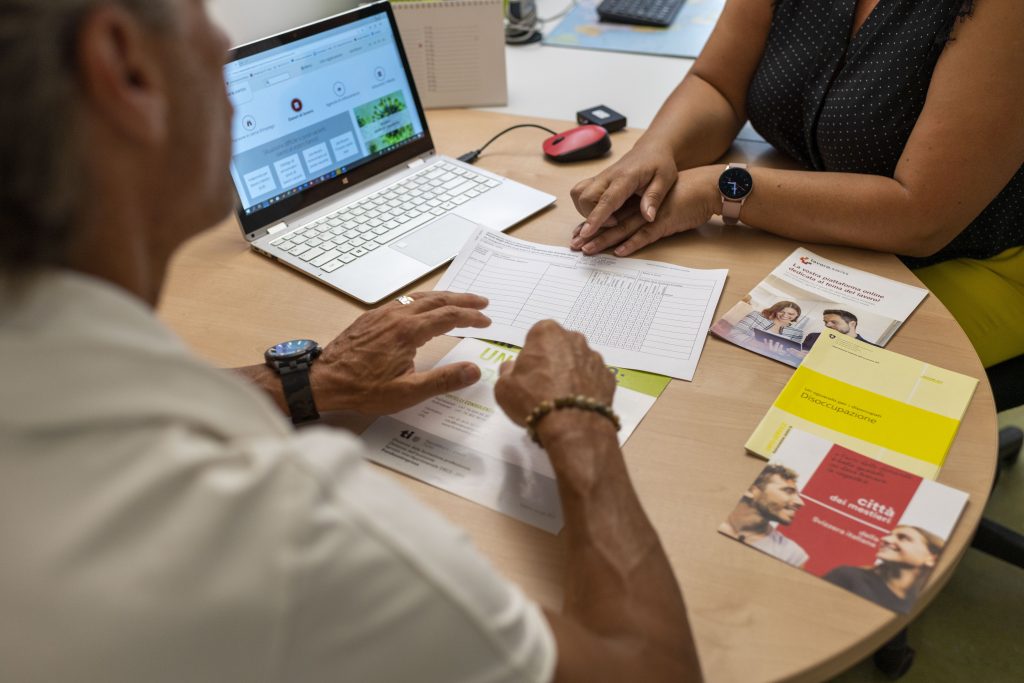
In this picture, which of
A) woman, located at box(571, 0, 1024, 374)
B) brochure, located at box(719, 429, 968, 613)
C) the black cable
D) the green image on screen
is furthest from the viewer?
the black cable

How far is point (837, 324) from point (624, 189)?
1.15 ft

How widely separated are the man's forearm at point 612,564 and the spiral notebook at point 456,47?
41.2 inches

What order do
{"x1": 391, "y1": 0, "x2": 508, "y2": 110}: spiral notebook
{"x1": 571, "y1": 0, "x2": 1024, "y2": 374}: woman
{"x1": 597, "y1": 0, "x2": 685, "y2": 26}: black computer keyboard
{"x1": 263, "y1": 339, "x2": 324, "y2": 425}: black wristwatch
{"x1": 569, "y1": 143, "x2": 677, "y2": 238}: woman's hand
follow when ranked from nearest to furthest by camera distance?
{"x1": 263, "y1": 339, "x2": 324, "y2": 425}: black wristwatch, {"x1": 571, "y1": 0, "x2": 1024, "y2": 374}: woman, {"x1": 569, "y1": 143, "x2": 677, "y2": 238}: woman's hand, {"x1": 391, "y1": 0, "x2": 508, "y2": 110}: spiral notebook, {"x1": 597, "y1": 0, "x2": 685, "y2": 26}: black computer keyboard

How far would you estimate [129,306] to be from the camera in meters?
0.50

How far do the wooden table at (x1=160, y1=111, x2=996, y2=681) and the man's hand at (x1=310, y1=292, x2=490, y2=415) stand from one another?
40 mm

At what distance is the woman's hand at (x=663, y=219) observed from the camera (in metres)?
1.19

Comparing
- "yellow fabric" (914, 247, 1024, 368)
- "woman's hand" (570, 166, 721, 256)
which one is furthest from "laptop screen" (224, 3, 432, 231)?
"yellow fabric" (914, 247, 1024, 368)

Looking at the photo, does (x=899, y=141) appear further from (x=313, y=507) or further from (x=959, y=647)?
(x=313, y=507)

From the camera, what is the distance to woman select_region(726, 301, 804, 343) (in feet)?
3.38

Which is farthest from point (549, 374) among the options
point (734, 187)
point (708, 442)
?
point (734, 187)

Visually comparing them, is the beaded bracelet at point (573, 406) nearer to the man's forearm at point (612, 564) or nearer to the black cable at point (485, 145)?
the man's forearm at point (612, 564)

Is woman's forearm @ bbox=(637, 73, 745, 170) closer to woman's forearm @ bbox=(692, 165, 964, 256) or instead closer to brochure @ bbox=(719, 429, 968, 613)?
woman's forearm @ bbox=(692, 165, 964, 256)

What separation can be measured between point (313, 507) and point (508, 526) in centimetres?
35

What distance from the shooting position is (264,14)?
157 cm
